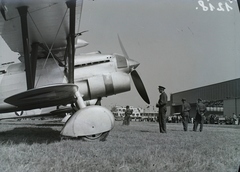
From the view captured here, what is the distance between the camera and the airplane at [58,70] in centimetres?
452

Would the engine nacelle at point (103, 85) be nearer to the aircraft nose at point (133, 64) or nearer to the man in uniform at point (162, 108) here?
the aircraft nose at point (133, 64)

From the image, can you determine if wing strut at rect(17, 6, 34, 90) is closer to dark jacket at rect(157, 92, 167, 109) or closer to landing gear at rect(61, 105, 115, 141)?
landing gear at rect(61, 105, 115, 141)

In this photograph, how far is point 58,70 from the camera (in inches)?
245

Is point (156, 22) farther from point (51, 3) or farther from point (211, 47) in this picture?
point (51, 3)

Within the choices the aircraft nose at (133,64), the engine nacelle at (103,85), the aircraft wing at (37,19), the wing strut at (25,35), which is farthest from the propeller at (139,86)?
the wing strut at (25,35)

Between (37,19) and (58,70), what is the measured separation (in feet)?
4.90

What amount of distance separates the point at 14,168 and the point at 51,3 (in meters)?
3.03

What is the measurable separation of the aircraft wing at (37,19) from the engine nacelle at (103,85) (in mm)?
1177

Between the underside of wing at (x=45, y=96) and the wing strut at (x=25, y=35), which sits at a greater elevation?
the wing strut at (x=25, y=35)

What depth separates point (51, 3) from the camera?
181 inches

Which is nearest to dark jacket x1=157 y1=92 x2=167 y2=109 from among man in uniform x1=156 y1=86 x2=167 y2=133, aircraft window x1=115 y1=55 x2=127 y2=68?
man in uniform x1=156 y1=86 x2=167 y2=133

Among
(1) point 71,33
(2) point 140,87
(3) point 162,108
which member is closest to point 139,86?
(2) point 140,87

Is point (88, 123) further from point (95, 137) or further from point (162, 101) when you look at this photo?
point (162, 101)

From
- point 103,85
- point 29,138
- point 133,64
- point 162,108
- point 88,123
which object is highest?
point 133,64
